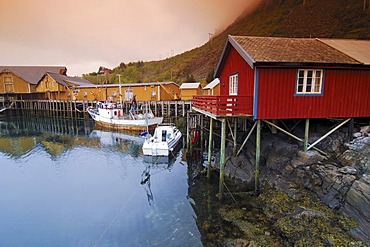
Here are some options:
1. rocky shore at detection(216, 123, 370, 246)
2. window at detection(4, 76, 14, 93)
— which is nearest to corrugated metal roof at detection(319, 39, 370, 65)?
rocky shore at detection(216, 123, 370, 246)

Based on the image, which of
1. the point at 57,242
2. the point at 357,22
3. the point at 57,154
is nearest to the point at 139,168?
the point at 57,242

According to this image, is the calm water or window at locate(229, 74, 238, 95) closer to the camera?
the calm water

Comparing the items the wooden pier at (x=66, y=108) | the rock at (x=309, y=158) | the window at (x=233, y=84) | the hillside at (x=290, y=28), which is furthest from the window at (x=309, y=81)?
the hillside at (x=290, y=28)

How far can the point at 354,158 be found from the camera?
9836 mm

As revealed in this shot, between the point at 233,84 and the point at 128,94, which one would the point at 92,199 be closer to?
the point at 233,84

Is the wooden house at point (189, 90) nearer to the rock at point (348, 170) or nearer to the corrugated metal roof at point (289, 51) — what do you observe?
the corrugated metal roof at point (289, 51)

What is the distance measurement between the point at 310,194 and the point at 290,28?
71092 mm

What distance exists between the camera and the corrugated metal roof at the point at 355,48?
11.4 metres

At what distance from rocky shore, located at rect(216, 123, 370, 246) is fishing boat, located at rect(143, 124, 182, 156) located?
25.5 feet

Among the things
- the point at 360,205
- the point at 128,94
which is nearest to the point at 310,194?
the point at 360,205

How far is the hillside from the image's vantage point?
4800cm

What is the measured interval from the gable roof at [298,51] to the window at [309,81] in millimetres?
580

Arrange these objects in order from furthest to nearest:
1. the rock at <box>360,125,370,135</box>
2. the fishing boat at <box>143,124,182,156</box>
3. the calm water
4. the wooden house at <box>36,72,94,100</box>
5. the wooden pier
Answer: the wooden house at <box>36,72,94,100</box>, the wooden pier, the fishing boat at <box>143,124,182,156</box>, the rock at <box>360,125,370,135</box>, the calm water

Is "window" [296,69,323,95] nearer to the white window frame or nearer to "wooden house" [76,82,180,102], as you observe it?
"wooden house" [76,82,180,102]
